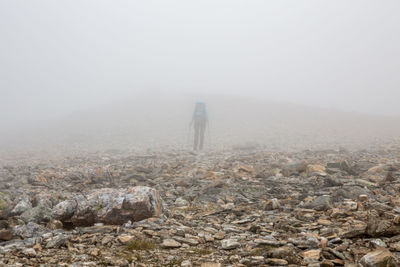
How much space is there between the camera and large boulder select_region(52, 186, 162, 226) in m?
6.29

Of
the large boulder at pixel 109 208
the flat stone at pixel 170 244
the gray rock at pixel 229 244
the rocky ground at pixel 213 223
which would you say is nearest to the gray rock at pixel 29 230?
the rocky ground at pixel 213 223

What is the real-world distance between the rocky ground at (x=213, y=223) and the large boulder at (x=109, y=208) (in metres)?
0.02

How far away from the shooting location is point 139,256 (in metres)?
4.64

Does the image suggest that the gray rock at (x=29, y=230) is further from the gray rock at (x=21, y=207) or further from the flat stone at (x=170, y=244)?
the flat stone at (x=170, y=244)

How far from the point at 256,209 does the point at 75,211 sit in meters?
4.40

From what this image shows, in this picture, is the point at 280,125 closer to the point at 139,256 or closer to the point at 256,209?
the point at 256,209

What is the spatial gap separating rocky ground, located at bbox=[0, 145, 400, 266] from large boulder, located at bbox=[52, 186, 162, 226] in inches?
0.9

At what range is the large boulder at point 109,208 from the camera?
6289 millimetres

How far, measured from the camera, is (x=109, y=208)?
6395 millimetres

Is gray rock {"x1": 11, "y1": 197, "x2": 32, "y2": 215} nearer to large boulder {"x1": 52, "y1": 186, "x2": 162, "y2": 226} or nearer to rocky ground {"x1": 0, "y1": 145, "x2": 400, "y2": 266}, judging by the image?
rocky ground {"x1": 0, "y1": 145, "x2": 400, "y2": 266}

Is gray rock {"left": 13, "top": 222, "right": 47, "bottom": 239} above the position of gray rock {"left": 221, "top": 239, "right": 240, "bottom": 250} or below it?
below

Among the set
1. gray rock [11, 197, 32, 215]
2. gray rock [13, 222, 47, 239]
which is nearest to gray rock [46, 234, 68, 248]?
gray rock [13, 222, 47, 239]

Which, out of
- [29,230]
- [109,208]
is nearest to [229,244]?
[109,208]

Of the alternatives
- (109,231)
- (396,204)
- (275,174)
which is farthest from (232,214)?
(275,174)
